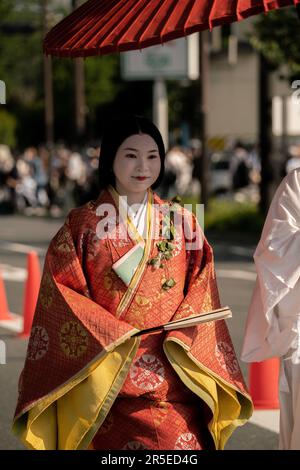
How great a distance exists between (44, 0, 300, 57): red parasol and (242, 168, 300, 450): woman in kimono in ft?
2.78

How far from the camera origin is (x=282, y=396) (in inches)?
190

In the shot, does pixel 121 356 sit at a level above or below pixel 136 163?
below

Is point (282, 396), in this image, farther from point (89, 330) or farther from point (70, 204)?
point (70, 204)

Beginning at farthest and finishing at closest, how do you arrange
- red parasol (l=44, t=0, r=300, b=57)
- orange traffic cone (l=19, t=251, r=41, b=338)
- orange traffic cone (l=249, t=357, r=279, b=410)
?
orange traffic cone (l=19, t=251, r=41, b=338), orange traffic cone (l=249, t=357, r=279, b=410), red parasol (l=44, t=0, r=300, b=57)

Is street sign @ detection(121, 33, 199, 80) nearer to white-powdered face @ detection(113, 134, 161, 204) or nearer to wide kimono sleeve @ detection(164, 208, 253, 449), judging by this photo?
white-powdered face @ detection(113, 134, 161, 204)

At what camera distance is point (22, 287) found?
13.8 meters

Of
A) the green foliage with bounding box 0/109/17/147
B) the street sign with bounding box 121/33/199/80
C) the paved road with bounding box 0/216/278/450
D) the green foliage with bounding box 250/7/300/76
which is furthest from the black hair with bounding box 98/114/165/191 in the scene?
the green foliage with bounding box 0/109/17/147

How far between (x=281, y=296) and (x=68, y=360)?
0.83 m

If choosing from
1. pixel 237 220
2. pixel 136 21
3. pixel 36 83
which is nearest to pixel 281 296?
pixel 136 21

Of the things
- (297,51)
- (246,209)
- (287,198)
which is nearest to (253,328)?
(287,198)

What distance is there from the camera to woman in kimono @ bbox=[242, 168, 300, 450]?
462cm

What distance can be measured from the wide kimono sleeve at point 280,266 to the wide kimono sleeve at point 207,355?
0.65 ft

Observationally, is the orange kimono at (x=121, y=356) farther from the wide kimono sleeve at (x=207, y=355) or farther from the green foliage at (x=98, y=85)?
the green foliage at (x=98, y=85)

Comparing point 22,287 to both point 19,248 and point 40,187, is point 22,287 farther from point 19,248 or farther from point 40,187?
point 40,187
